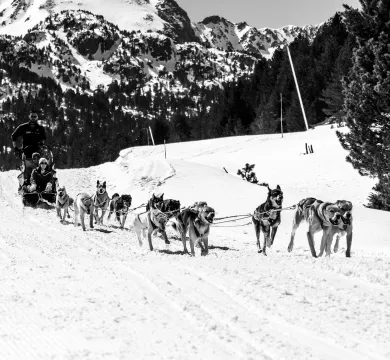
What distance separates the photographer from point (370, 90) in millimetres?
15469

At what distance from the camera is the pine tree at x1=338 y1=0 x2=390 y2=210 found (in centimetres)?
1513

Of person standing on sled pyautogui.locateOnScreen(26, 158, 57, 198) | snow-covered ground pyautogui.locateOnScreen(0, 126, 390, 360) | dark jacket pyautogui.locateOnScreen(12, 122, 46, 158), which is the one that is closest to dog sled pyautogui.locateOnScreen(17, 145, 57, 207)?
person standing on sled pyautogui.locateOnScreen(26, 158, 57, 198)

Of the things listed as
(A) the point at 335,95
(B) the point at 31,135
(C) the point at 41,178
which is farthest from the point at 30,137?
(A) the point at 335,95

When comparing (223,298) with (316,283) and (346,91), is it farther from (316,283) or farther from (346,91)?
(346,91)

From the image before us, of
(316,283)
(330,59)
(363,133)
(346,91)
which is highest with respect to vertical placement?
(330,59)

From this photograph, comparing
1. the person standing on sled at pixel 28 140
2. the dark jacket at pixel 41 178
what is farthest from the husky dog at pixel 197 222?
the person standing on sled at pixel 28 140

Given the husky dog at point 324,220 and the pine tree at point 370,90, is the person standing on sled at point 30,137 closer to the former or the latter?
the husky dog at point 324,220

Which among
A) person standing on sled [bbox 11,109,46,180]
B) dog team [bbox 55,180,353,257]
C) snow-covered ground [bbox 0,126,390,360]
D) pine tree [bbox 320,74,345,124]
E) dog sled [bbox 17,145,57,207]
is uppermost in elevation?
pine tree [bbox 320,74,345,124]

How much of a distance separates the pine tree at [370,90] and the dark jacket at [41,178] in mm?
11270

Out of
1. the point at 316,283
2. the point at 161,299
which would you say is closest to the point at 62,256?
the point at 161,299

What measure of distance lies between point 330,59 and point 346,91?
48.5 m

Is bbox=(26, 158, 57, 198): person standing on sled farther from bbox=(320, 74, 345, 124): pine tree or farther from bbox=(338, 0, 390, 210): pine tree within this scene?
bbox=(320, 74, 345, 124): pine tree

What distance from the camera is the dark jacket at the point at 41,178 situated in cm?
1670

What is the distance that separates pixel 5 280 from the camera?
21.7ft
